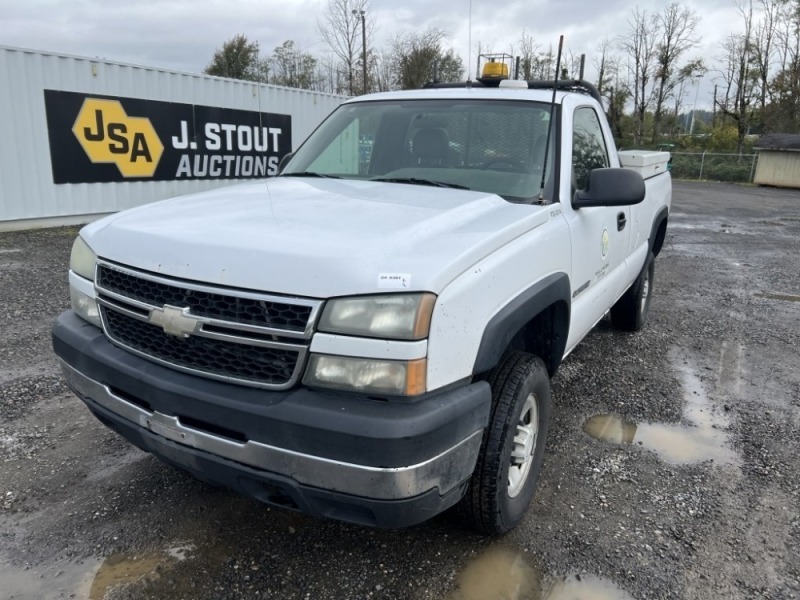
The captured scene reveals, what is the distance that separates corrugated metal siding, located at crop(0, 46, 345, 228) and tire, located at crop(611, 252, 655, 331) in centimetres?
924

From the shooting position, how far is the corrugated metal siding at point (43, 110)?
9617 millimetres

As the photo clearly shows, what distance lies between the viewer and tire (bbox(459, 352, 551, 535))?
2396mm

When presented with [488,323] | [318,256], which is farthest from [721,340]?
[318,256]

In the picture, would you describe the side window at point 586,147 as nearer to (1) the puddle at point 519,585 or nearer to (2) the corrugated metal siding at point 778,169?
(1) the puddle at point 519,585

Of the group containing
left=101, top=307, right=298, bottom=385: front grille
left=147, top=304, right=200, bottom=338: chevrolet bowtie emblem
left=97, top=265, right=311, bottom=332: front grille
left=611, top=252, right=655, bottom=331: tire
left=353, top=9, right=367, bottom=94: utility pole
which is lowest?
left=611, top=252, right=655, bottom=331: tire

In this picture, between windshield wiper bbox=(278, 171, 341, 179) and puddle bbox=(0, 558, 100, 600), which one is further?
windshield wiper bbox=(278, 171, 341, 179)

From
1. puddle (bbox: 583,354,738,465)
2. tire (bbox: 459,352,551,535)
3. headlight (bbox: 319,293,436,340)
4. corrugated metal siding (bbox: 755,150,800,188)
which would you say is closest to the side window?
tire (bbox: 459,352,551,535)

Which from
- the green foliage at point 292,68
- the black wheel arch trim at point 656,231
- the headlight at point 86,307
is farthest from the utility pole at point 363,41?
the headlight at point 86,307

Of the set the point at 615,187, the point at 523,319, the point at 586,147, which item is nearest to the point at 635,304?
the point at 586,147

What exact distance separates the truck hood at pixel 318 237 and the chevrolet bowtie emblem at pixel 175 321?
13 centimetres

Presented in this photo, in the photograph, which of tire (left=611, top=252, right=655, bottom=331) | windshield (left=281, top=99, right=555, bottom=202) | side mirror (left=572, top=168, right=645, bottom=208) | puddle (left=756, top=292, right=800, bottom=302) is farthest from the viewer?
puddle (left=756, top=292, right=800, bottom=302)

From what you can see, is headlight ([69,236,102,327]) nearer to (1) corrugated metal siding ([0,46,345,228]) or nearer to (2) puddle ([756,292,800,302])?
(2) puddle ([756,292,800,302])

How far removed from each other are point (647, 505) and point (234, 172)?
38.1ft

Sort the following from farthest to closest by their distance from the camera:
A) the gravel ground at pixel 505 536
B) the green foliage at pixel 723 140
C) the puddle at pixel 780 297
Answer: the green foliage at pixel 723 140, the puddle at pixel 780 297, the gravel ground at pixel 505 536
